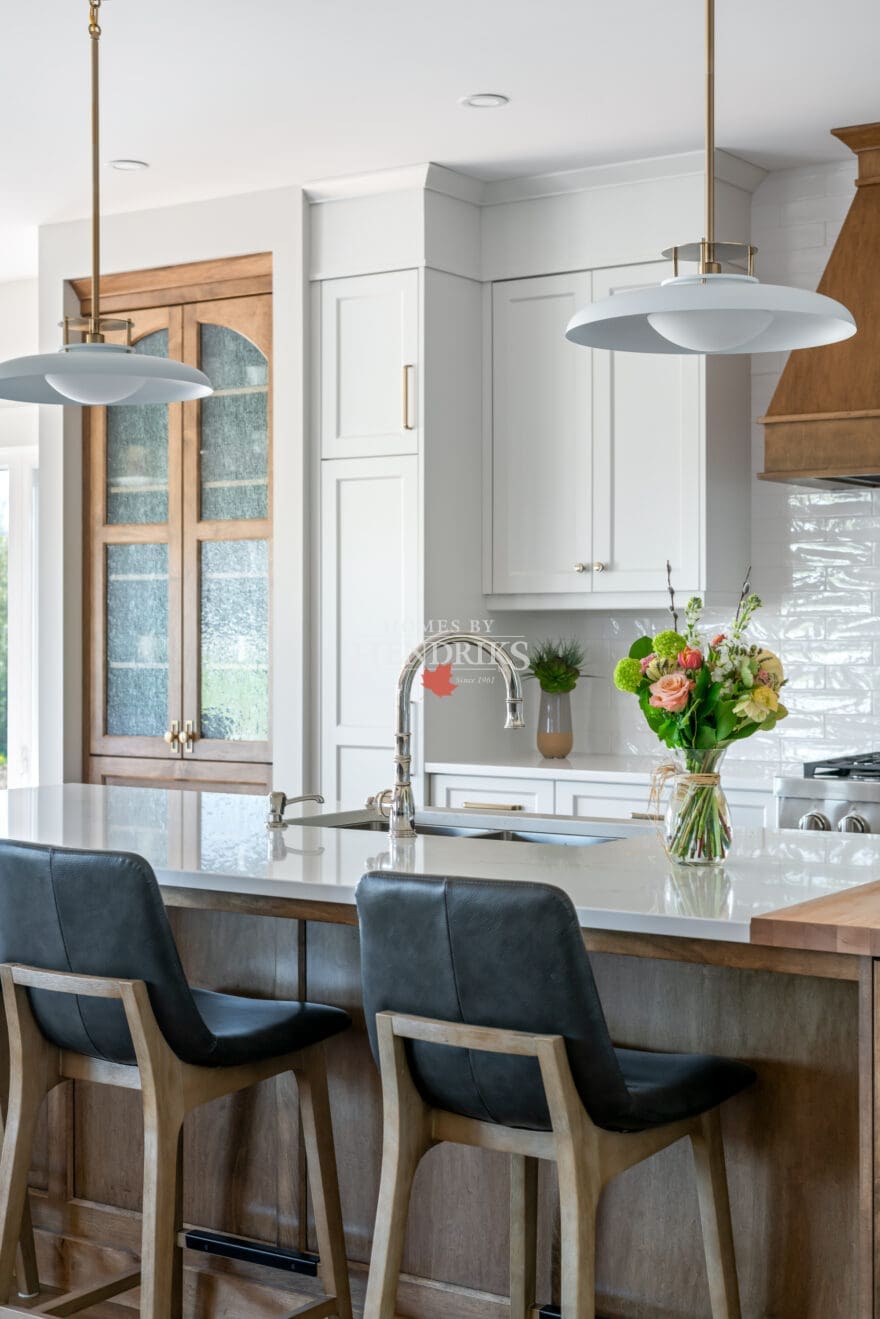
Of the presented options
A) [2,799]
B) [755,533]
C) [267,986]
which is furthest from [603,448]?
[267,986]

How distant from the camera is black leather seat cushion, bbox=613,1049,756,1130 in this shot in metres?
2.05

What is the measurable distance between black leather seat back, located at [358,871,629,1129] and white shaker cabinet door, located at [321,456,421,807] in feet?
8.98

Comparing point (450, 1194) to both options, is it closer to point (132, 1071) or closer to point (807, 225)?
Answer: point (132, 1071)

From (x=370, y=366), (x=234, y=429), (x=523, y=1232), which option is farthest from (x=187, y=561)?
(x=523, y=1232)

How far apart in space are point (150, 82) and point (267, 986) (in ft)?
8.09

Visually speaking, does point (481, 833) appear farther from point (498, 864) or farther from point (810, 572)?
point (810, 572)

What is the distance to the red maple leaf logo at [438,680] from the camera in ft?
15.9

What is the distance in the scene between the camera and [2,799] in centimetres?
366

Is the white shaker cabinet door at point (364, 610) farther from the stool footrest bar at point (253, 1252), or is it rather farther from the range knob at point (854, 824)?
the stool footrest bar at point (253, 1252)

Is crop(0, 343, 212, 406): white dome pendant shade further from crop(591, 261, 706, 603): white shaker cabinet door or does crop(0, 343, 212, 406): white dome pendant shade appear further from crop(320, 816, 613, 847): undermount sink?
crop(591, 261, 706, 603): white shaker cabinet door

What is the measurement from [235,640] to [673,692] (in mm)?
2984

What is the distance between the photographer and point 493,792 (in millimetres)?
4785

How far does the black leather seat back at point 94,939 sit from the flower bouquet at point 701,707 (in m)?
0.81

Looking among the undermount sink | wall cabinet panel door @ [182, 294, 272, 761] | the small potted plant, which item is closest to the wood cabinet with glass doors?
wall cabinet panel door @ [182, 294, 272, 761]
